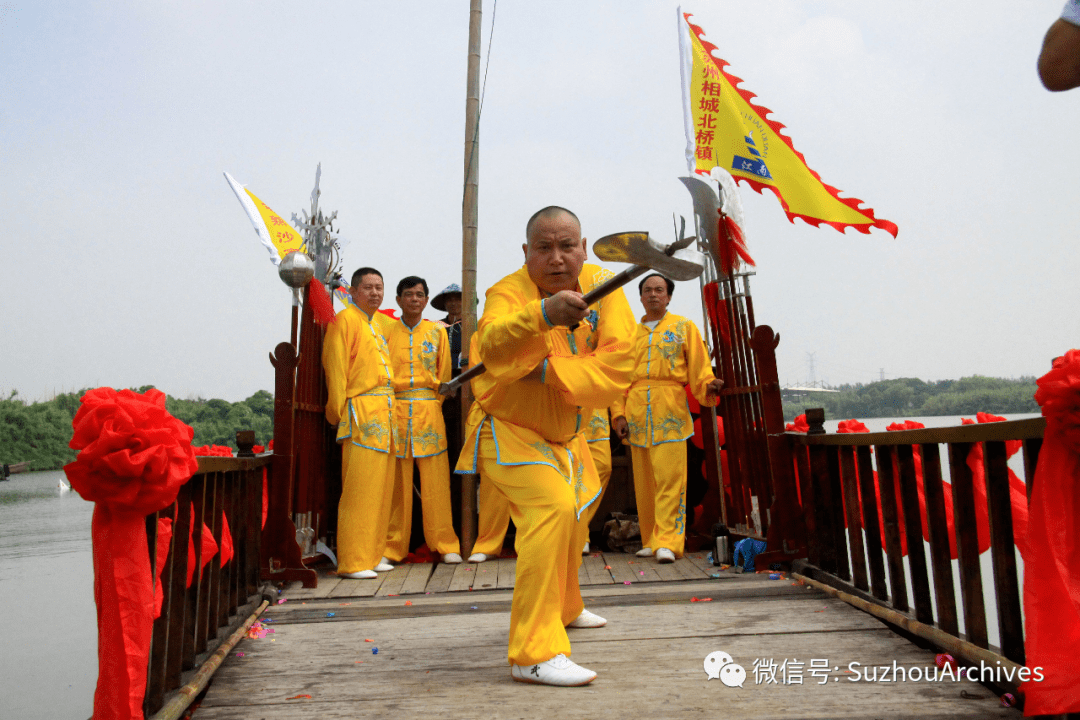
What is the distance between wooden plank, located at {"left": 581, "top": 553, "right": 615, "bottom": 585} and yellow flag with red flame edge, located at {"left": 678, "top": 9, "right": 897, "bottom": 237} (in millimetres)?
2448

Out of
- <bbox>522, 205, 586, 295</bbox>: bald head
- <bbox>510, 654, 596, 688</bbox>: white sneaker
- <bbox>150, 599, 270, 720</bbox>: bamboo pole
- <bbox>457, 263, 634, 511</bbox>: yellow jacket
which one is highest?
<bbox>522, 205, 586, 295</bbox>: bald head

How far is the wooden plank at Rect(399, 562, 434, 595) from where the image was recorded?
3.48 metres

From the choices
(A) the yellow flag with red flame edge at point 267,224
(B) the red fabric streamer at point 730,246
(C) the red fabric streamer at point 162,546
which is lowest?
(C) the red fabric streamer at point 162,546

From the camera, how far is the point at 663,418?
4227 millimetres

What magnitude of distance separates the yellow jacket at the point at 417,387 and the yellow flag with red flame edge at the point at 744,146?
7.53 ft

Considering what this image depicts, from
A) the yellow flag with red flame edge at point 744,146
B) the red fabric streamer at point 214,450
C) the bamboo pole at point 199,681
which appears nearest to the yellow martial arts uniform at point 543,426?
the bamboo pole at point 199,681

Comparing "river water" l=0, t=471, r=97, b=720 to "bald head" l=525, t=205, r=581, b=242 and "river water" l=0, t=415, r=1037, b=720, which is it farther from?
"bald head" l=525, t=205, r=581, b=242

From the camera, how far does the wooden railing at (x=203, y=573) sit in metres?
1.83

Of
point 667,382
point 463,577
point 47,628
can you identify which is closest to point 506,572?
point 463,577

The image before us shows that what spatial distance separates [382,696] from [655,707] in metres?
0.79

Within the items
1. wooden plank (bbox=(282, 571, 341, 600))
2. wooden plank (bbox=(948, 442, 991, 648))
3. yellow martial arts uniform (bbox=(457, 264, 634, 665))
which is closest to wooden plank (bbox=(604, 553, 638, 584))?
yellow martial arts uniform (bbox=(457, 264, 634, 665))

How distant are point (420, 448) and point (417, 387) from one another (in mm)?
381

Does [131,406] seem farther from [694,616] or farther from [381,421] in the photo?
[381,421]

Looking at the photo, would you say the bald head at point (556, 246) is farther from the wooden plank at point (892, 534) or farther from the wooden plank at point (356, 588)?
the wooden plank at point (356, 588)
